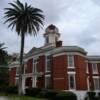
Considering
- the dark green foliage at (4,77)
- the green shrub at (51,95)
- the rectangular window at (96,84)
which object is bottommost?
the green shrub at (51,95)

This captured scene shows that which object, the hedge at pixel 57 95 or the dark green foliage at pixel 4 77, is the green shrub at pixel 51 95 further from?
the dark green foliage at pixel 4 77

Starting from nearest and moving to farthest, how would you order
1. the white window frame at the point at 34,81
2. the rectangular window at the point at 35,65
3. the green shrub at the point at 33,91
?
the green shrub at the point at 33,91 < the white window frame at the point at 34,81 < the rectangular window at the point at 35,65

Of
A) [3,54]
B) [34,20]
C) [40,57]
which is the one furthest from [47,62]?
[3,54]

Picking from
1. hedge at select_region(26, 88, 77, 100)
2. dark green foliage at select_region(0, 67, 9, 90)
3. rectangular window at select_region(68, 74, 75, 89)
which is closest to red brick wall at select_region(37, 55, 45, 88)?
hedge at select_region(26, 88, 77, 100)

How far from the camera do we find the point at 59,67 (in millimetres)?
39750

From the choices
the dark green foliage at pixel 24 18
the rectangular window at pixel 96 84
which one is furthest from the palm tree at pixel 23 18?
the rectangular window at pixel 96 84

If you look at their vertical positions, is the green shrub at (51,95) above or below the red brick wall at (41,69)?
below

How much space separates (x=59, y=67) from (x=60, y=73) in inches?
43.6

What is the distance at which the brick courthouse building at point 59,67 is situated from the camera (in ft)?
127

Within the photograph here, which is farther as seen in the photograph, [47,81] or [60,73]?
[47,81]

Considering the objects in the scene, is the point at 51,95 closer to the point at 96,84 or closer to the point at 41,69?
the point at 41,69

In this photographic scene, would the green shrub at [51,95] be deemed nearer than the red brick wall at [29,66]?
Yes

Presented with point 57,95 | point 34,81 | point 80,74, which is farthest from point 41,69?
point 57,95

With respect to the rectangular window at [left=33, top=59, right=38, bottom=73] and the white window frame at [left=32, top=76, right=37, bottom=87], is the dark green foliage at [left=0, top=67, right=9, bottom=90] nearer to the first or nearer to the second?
the rectangular window at [left=33, top=59, right=38, bottom=73]
